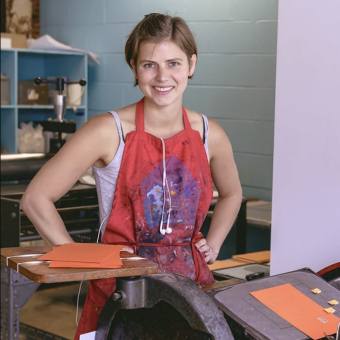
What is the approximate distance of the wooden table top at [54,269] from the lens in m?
1.16

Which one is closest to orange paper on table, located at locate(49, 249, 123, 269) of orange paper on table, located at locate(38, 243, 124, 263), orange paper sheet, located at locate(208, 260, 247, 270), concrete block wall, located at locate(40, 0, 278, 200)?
orange paper on table, located at locate(38, 243, 124, 263)

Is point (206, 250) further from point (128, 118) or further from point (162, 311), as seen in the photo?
A: point (162, 311)

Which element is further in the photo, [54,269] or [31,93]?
[31,93]

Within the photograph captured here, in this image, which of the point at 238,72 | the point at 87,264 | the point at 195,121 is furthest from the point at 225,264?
the point at 87,264

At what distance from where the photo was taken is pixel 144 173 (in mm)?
1662

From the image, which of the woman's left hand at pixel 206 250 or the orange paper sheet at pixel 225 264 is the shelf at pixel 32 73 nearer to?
the orange paper sheet at pixel 225 264

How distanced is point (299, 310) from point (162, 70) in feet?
2.27

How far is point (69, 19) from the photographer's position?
5.82 metres

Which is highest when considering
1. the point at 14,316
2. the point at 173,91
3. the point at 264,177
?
the point at 173,91

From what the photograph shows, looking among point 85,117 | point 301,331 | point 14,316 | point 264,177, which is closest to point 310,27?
point 301,331

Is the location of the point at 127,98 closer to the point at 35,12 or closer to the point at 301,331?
the point at 35,12

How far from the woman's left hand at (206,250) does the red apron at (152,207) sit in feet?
0.24

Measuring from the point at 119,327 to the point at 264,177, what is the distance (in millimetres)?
3113

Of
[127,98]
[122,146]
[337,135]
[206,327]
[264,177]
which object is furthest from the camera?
[127,98]
